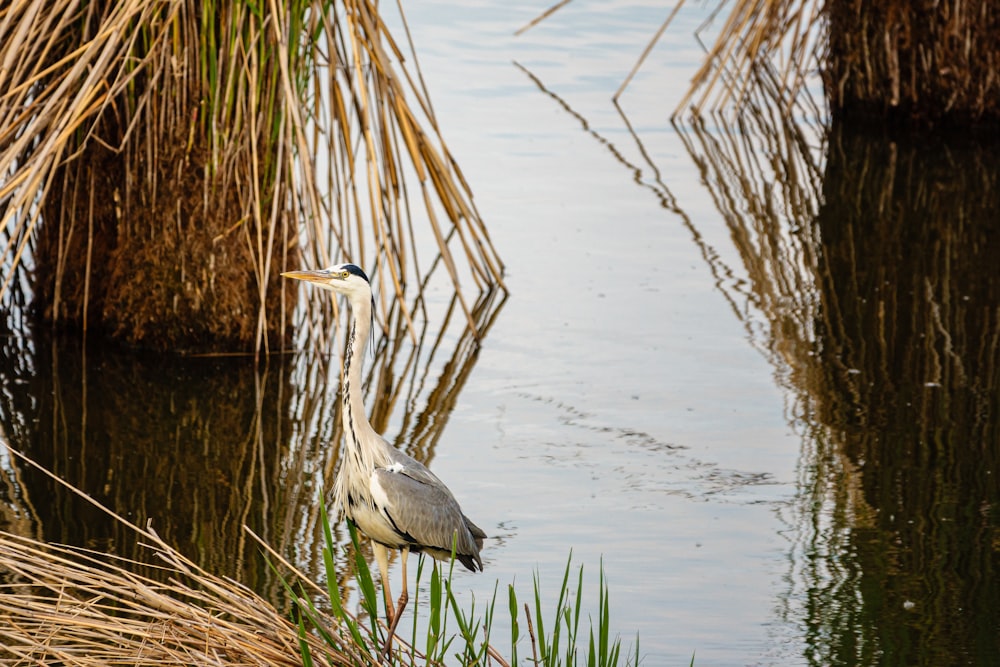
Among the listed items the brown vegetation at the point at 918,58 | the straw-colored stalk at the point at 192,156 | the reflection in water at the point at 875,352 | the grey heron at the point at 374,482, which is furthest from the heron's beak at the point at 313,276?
the brown vegetation at the point at 918,58

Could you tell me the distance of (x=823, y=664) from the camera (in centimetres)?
381

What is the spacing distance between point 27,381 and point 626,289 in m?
2.72

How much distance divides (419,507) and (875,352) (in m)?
3.14

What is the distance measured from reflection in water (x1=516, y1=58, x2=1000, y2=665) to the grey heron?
3.48 feet

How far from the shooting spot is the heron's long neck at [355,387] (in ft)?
11.2

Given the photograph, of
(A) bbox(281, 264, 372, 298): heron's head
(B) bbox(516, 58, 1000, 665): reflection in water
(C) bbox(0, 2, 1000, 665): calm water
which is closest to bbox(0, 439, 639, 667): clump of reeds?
(C) bbox(0, 2, 1000, 665): calm water

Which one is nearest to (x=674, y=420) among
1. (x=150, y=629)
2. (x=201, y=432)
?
(x=201, y=432)

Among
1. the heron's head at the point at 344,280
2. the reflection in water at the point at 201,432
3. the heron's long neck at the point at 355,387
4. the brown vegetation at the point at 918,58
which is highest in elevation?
the brown vegetation at the point at 918,58

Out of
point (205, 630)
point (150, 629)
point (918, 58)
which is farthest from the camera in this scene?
point (918, 58)

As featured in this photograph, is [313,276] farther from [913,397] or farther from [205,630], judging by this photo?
[913,397]

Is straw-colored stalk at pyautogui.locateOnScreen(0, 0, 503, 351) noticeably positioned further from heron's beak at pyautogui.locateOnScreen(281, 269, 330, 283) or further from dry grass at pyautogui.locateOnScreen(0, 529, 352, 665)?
dry grass at pyautogui.locateOnScreen(0, 529, 352, 665)

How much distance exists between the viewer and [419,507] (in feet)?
11.4

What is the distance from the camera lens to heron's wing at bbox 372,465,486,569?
11.4 ft

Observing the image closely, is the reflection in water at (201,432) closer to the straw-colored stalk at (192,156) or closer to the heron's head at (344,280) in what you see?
the straw-colored stalk at (192,156)
